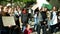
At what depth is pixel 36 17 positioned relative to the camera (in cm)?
361

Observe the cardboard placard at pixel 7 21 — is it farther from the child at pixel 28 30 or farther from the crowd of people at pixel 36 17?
the child at pixel 28 30

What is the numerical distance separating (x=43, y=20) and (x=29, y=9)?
0.26 m

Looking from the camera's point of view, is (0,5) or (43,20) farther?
(43,20)

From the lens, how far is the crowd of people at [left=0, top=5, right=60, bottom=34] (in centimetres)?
349

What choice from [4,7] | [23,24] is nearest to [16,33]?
[23,24]

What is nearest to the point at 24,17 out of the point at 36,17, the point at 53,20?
the point at 36,17

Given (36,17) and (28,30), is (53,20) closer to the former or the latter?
(36,17)

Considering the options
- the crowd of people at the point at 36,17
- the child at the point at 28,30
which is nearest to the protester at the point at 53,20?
the crowd of people at the point at 36,17

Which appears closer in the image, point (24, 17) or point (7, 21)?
point (7, 21)

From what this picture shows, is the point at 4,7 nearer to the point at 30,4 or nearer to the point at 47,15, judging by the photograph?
the point at 30,4

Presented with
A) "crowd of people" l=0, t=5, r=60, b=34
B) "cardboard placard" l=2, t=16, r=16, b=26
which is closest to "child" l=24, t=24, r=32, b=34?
"crowd of people" l=0, t=5, r=60, b=34

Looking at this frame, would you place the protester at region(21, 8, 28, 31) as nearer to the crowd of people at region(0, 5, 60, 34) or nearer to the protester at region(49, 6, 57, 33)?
the crowd of people at region(0, 5, 60, 34)

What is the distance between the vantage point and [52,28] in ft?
12.0

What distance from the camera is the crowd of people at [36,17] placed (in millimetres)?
3494
